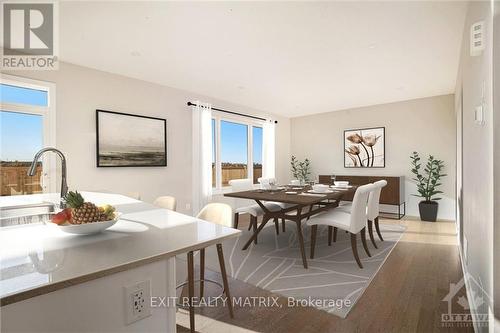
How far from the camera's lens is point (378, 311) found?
202 cm

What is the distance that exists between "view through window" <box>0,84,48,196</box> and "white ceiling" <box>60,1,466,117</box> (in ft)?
2.30

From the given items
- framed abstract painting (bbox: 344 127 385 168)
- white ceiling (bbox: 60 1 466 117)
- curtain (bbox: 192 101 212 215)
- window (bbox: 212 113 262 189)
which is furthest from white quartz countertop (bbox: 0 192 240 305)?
framed abstract painting (bbox: 344 127 385 168)

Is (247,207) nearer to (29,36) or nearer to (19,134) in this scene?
(19,134)

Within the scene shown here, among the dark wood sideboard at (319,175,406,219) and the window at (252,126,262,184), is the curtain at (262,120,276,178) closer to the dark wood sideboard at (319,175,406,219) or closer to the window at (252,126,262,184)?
the window at (252,126,262,184)

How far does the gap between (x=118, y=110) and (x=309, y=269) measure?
342 cm

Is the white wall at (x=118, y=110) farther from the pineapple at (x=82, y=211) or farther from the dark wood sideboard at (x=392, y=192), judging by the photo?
the dark wood sideboard at (x=392, y=192)

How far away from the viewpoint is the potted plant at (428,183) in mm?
5066

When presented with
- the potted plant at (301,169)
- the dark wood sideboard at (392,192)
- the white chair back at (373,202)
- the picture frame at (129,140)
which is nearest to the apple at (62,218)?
the picture frame at (129,140)

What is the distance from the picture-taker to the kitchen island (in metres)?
0.73

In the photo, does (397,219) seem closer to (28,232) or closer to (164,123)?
Answer: (164,123)

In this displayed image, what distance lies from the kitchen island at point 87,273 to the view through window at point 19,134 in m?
2.50

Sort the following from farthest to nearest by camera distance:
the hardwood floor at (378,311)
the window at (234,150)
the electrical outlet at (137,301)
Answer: the window at (234,150) < the hardwood floor at (378,311) < the electrical outlet at (137,301)

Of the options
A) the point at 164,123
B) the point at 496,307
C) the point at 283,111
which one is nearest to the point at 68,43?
the point at 164,123

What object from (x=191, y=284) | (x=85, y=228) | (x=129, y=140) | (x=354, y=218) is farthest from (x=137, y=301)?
(x=129, y=140)
